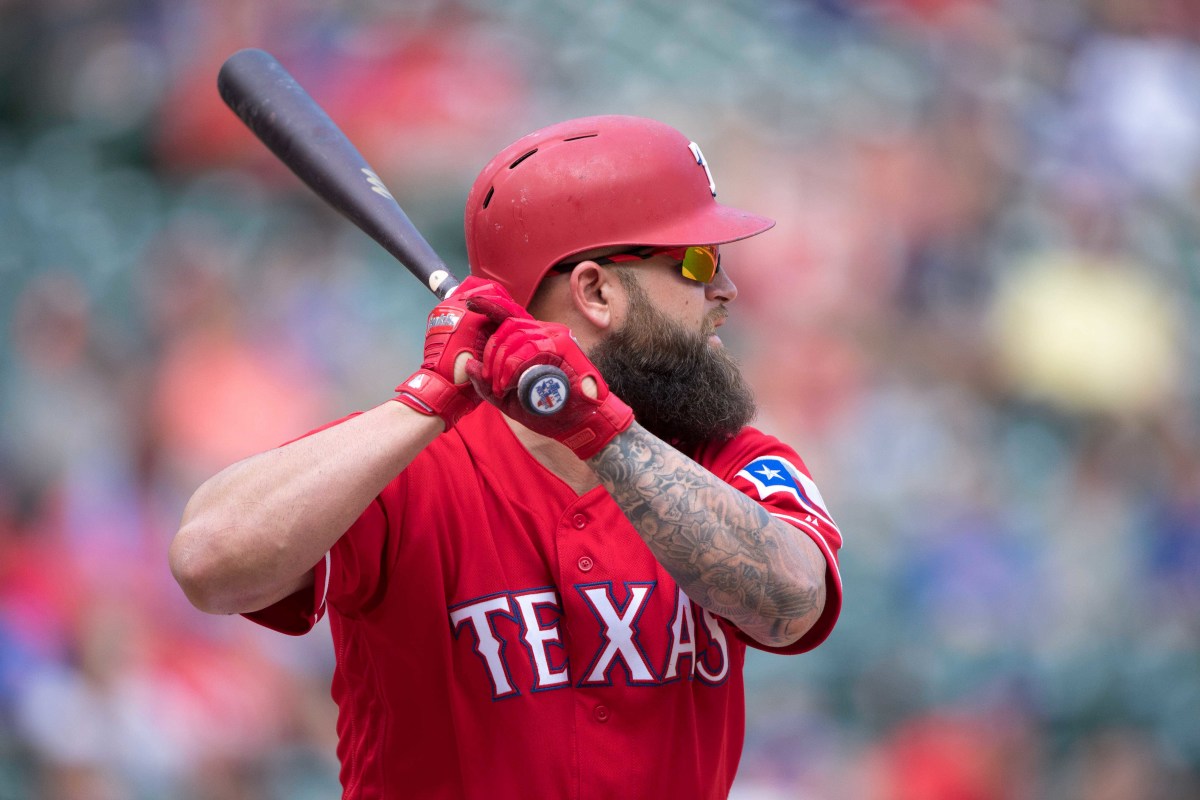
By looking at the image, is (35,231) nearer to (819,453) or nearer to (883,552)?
(819,453)

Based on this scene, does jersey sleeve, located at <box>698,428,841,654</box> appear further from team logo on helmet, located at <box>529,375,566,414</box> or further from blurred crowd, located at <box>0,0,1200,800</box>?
blurred crowd, located at <box>0,0,1200,800</box>

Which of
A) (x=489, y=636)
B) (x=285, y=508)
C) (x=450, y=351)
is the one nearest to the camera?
(x=285, y=508)

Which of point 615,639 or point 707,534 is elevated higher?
point 707,534

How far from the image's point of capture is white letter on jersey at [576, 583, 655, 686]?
6.13 feet

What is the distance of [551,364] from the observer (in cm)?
163

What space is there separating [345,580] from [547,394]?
42cm

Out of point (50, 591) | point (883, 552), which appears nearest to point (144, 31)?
point (50, 591)

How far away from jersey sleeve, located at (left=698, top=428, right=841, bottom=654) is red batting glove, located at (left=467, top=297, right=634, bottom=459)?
31cm

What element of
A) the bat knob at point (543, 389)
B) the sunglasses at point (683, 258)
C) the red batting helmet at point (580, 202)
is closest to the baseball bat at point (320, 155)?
the red batting helmet at point (580, 202)

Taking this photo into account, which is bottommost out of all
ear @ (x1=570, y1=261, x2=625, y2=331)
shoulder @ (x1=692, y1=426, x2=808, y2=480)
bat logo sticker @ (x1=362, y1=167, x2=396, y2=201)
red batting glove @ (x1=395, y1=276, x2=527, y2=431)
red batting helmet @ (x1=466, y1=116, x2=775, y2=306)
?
shoulder @ (x1=692, y1=426, x2=808, y2=480)

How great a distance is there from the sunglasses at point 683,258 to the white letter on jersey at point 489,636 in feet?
1.83

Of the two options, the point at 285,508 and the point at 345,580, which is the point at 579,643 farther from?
the point at 285,508

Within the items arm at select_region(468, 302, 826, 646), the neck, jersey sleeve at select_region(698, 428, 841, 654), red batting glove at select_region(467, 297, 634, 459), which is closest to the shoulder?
jersey sleeve at select_region(698, 428, 841, 654)

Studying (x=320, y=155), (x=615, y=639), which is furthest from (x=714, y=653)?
(x=320, y=155)
